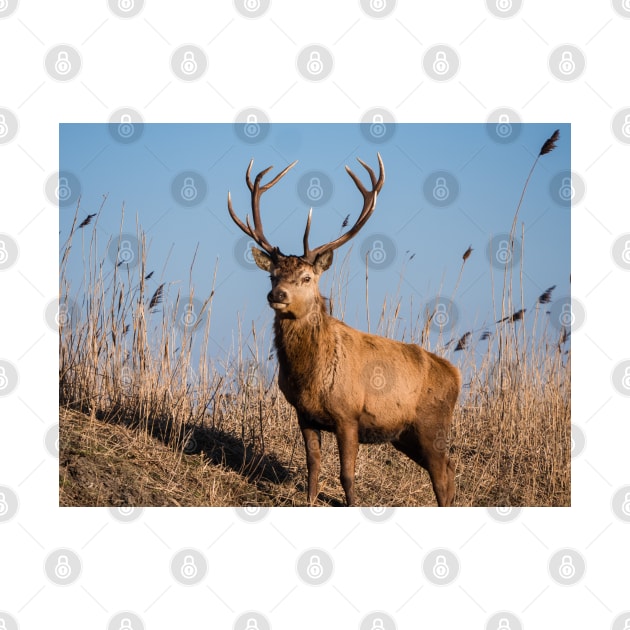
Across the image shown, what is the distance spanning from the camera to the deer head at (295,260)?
7348 mm

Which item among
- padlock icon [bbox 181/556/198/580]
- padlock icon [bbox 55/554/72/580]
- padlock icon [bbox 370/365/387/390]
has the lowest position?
padlock icon [bbox 55/554/72/580]

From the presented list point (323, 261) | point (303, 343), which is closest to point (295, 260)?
point (323, 261)

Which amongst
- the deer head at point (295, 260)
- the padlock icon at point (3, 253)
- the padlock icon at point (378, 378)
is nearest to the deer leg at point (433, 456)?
the padlock icon at point (378, 378)

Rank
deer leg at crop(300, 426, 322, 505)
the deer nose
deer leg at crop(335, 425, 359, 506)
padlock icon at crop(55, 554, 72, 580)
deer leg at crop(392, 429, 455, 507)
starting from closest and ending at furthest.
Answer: padlock icon at crop(55, 554, 72, 580) < the deer nose < deer leg at crop(335, 425, 359, 506) < deer leg at crop(300, 426, 322, 505) < deer leg at crop(392, 429, 455, 507)

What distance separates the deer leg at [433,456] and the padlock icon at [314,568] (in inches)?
71.6

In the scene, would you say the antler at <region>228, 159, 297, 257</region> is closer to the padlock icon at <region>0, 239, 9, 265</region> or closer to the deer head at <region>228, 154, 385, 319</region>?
the deer head at <region>228, 154, 385, 319</region>

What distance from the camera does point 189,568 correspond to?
6453mm

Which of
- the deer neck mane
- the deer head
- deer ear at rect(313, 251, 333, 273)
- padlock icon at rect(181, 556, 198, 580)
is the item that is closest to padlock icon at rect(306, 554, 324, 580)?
padlock icon at rect(181, 556, 198, 580)

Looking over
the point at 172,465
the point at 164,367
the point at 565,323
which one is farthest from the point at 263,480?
the point at 565,323

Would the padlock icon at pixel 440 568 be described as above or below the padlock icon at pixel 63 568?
above

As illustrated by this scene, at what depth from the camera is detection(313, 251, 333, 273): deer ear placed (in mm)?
7648

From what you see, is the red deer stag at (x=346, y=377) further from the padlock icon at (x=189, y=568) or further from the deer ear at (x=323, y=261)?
the padlock icon at (x=189, y=568)

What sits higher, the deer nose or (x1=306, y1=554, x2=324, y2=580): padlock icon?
the deer nose

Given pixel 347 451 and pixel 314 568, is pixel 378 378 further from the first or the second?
pixel 314 568
